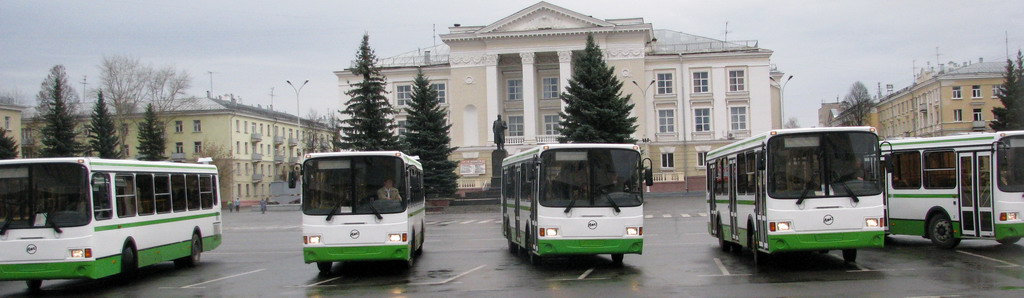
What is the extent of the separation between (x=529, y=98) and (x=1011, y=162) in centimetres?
6163

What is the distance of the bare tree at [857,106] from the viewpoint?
342 feet

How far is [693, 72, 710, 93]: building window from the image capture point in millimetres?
79312

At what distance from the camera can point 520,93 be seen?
273 feet

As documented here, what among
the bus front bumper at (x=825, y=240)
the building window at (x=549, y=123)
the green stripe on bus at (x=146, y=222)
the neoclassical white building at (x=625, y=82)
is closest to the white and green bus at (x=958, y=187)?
the bus front bumper at (x=825, y=240)

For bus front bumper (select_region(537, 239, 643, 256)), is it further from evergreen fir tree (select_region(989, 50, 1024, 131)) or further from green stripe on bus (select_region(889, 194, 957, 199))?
evergreen fir tree (select_region(989, 50, 1024, 131))

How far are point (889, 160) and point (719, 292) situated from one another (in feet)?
13.9

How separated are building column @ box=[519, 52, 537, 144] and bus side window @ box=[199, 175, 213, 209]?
57.0 m

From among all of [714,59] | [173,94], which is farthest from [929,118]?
[173,94]

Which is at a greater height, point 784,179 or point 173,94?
point 173,94

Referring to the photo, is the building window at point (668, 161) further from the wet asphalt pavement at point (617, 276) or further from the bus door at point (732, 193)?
the bus door at point (732, 193)

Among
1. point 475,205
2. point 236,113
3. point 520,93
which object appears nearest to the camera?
point 475,205

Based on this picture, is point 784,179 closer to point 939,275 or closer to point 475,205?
point 939,275

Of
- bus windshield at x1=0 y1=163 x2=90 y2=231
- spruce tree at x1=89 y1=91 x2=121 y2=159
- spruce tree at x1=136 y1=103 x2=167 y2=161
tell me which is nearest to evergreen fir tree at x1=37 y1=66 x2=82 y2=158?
spruce tree at x1=89 y1=91 x2=121 y2=159

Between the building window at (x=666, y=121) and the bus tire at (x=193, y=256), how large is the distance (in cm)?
6197
